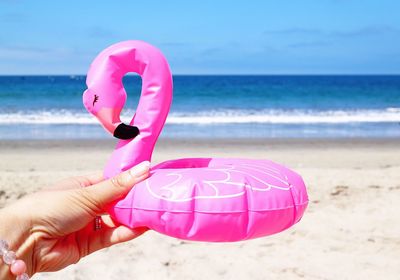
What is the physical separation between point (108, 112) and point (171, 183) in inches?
15.9

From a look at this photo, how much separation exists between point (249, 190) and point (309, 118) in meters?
15.8

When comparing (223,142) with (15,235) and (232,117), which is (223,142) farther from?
(15,235)

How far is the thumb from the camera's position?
7.31 ft

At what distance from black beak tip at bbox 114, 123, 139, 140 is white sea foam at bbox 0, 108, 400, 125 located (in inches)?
521

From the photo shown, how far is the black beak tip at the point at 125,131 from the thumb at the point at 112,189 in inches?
7.5

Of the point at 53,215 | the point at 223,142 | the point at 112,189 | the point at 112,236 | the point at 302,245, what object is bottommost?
the point at 223,142

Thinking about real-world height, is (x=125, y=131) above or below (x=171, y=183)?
above

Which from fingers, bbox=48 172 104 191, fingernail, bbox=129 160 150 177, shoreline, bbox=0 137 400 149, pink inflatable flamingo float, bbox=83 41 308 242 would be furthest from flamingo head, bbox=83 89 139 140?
shoreline, bbox=0 137 400 149

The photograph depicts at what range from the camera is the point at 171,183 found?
7.25ft

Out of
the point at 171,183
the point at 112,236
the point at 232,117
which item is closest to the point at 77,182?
the point at 112,236

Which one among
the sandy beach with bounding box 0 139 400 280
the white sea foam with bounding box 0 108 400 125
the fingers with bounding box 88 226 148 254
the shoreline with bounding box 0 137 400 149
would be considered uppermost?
the fingers with bounding box 88 226 148 254

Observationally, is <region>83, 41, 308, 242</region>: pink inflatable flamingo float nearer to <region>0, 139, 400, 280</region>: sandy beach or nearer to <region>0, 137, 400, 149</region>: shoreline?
<region>0, 139, 400, 280</region>: sandy beach

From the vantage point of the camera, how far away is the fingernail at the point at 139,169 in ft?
7.38

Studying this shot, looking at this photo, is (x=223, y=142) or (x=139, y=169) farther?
(x=223, y=142)
